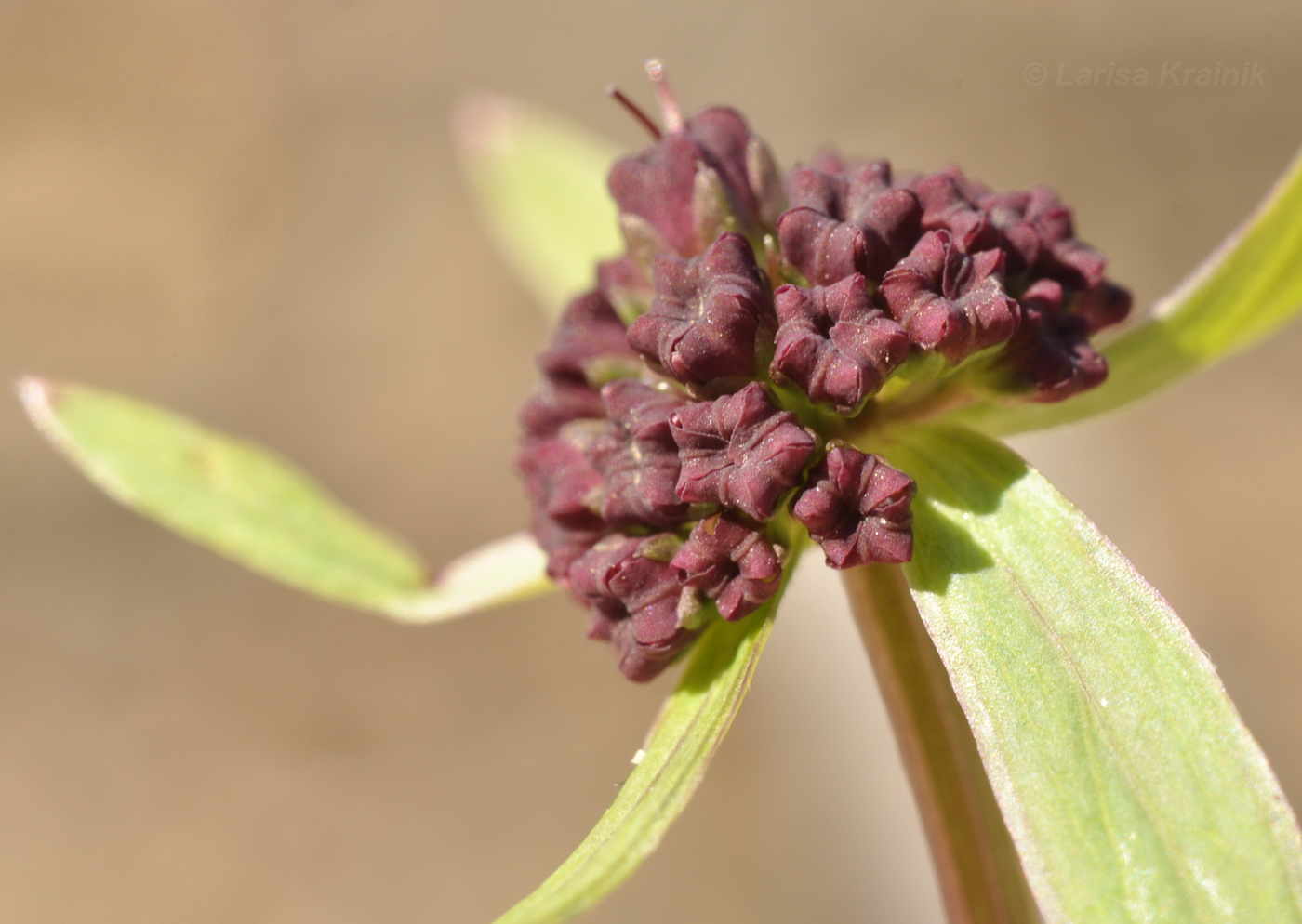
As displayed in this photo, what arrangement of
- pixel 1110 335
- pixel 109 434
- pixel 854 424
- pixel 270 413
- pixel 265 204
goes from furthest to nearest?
pixel 265 204
pixel 270 413
pixel 109 434
pixel 1110 335
pixel 854 424

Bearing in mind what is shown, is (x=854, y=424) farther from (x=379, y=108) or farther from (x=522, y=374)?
(x=379, y=108)

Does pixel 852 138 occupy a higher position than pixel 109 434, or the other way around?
pixel 852 138

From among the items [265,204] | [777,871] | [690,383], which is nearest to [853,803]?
[777,871]

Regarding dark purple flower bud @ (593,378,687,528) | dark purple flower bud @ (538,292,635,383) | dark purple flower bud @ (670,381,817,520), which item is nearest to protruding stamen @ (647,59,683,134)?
dark purple flower bud @ (538,292,635,383)
